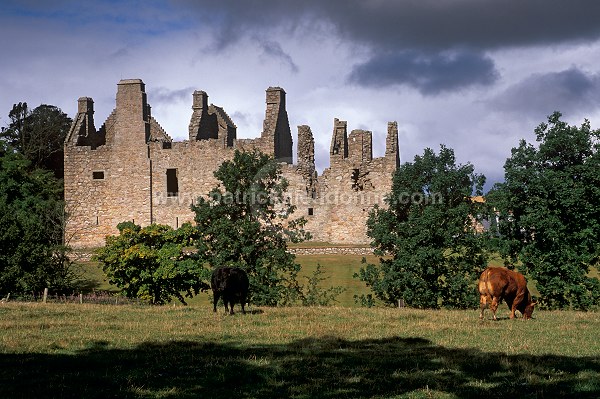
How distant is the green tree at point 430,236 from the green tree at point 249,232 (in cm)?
331

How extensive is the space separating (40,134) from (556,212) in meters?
50.7

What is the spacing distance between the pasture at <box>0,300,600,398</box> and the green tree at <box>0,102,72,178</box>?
50601mm

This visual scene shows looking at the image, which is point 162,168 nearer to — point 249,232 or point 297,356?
point 249,232

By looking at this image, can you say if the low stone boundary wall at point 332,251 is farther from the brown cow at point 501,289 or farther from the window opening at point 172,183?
the brown cow at point 501,289

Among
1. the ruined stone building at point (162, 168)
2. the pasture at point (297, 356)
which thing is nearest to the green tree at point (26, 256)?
the pasture at point (297, 356)

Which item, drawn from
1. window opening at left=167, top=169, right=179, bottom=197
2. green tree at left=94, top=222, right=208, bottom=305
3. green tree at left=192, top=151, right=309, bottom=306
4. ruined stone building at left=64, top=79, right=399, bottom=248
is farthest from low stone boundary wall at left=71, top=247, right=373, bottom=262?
green tree at left=192, top=151, right=309, bottom=306

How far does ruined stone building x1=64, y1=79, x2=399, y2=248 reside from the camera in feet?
183

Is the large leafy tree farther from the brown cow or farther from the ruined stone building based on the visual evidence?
the ruined stone building

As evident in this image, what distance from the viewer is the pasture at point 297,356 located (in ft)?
36.2

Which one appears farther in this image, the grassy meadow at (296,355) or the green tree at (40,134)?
the green tree at (40,134)

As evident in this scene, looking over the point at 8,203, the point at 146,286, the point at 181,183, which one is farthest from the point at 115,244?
the point at 181,183

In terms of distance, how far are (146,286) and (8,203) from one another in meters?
13.0

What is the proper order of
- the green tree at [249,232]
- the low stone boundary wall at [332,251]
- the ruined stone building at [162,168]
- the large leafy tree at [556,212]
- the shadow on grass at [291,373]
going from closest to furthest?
1. the shadow on grass at [291,373]
2. the large leafy tree at [556,212]
3. the green tree at [249,232]
4. the low stone boundary wall at [332,251]
5. the ruined stone building at [162,168]

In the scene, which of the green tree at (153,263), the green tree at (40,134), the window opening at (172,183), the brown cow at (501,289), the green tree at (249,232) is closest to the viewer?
the brown cow at (501,289)
